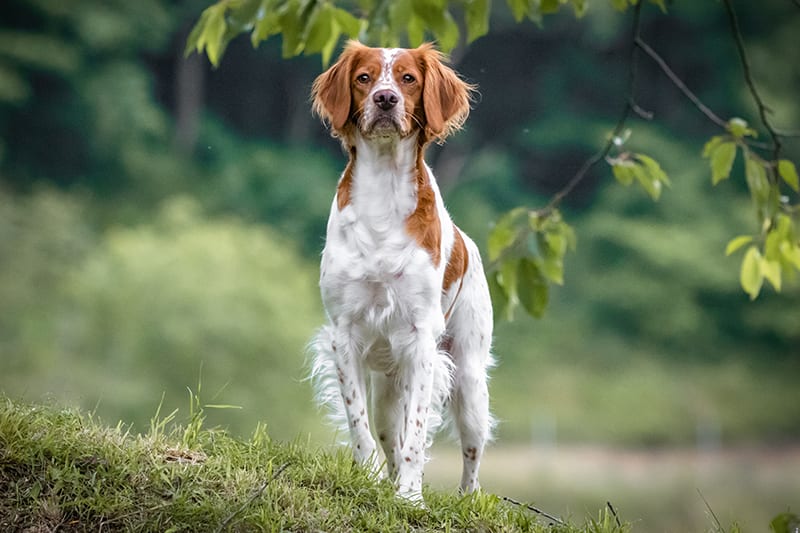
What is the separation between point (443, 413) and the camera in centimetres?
502

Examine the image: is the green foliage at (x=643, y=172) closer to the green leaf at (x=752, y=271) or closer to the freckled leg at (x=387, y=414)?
the green leaf at (x=752, y=271)

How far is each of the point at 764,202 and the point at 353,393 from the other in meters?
2.04

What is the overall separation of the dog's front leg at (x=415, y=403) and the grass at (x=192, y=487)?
119 mm

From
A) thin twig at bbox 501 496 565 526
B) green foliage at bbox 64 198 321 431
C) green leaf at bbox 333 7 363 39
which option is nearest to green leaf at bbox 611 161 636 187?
green leaf at bbox 333 7 363 39

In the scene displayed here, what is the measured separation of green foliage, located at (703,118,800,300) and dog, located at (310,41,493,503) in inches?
55.9

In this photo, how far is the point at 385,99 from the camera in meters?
4.32

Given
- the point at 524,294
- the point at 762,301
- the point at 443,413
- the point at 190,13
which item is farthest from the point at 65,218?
the point at 524,294

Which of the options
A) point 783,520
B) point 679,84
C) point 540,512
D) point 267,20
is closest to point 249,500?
point 540,512

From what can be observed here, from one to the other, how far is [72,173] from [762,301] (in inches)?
545

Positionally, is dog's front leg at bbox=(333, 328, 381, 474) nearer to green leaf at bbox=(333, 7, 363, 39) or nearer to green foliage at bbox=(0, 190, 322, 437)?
green leaf at bbox=(333, 7, 363, 39)

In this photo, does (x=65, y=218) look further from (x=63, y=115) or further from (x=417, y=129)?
(x=417, y=129)

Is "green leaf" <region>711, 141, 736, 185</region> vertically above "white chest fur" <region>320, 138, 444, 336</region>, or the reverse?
"green leaf" <region>711, 141, 736, 185</region>

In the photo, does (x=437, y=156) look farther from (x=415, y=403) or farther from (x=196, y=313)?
(x=415, y=403)

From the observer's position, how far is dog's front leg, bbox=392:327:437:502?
4457mm
